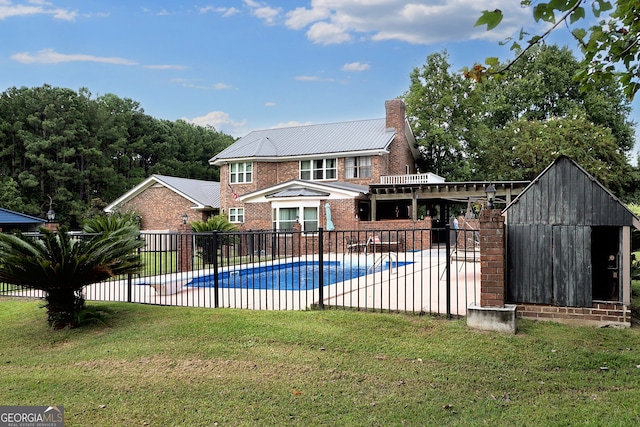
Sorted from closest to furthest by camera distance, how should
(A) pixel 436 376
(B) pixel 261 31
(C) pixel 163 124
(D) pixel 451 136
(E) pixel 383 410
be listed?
(E) pixel 383 410, (A) pixel 436 376, (B) pixel 261 31, (D) pixel 451 136, (C) pixel 163 124

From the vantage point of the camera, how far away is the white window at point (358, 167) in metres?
28.7

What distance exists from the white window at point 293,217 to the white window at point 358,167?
16.4ft

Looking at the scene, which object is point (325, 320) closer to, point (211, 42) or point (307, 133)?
point (211, 42)

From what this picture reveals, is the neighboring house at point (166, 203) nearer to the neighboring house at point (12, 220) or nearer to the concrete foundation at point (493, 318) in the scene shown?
the neighboring house at point (12, 220)

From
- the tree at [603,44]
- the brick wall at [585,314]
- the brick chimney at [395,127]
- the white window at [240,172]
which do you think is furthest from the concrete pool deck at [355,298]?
the white window at [240,172]

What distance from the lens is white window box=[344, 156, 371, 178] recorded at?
1128 inches

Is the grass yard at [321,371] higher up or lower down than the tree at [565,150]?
lower down

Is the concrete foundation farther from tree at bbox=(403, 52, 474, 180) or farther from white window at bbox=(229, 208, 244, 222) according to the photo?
tree at bbox=(403, 52, 474, 180)

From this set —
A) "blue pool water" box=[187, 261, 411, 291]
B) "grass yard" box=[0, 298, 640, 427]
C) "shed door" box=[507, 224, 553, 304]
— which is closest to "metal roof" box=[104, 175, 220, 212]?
"blue pool water" box=[187, 261, 411, 291]

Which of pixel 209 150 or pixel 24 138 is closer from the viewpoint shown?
pixel 24 138

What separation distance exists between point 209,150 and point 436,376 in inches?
2249

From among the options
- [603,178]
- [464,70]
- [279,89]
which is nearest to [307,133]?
[279,89]

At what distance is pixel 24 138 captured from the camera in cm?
4041

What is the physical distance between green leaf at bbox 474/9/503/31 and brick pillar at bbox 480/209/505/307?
3785 mm
